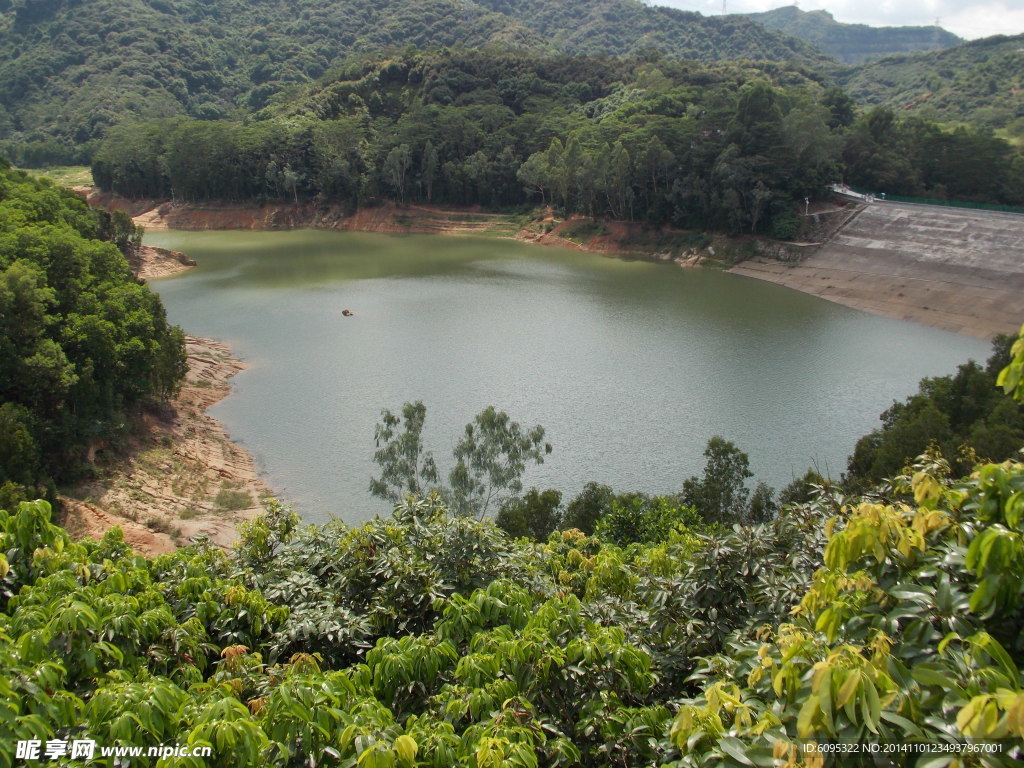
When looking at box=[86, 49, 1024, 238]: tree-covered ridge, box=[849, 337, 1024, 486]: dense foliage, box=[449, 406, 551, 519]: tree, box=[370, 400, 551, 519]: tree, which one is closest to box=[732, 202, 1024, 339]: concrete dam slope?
box=[86, 49, 1024, 238]: tree-covered ridge

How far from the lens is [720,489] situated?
53.6ft

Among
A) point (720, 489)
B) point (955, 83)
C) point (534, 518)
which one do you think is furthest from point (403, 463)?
point (955, 83)

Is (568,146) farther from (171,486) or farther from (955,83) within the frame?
(955,83)

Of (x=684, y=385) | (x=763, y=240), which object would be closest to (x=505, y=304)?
(x=684, y=385)

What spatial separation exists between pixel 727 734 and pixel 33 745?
11.6 ft

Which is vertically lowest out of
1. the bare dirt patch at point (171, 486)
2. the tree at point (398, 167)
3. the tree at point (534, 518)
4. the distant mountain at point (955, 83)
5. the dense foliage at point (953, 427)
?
the bare dirt patch at point (171, 486)

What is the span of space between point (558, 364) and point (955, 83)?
89.5 metres

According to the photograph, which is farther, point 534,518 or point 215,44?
point 215,44

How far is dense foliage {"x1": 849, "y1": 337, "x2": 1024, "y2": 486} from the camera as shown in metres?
15.2

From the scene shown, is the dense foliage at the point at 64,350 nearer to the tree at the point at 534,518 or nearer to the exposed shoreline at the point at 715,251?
the tree at the point at 534,518

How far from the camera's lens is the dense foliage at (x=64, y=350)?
1825 centimetres

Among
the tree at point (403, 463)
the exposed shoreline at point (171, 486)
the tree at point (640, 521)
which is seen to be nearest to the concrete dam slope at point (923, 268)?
the tree at point (640, 521)

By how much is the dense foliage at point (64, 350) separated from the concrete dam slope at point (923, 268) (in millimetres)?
33098

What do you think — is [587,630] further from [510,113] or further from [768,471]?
[510,113]
